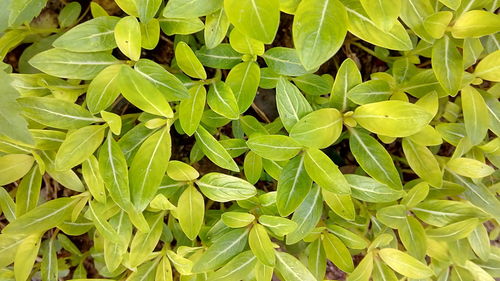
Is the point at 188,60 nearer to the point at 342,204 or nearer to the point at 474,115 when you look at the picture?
the point at 342,204

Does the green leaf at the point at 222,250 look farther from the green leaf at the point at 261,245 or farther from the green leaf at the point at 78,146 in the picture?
the green leaf at the point at 78,146

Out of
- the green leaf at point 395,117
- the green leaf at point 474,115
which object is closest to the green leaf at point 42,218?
Answer: the green leaf at point 395,117

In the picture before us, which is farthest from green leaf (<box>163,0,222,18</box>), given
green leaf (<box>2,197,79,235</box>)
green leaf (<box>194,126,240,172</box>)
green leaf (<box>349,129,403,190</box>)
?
green leaf (<box>2,197,79,235</box>)

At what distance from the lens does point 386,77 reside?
3.05 feet

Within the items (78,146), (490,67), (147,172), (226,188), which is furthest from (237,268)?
(490,67)

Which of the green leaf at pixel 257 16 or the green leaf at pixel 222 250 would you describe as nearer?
the green leaf at pixel 257 16

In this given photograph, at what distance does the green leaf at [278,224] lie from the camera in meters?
0.79

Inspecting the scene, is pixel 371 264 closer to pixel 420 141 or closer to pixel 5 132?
pixel 420 141

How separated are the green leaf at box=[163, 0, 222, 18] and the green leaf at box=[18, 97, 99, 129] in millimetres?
259

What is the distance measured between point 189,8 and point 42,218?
0.51 metres

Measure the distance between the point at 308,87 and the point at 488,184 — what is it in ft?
1.78

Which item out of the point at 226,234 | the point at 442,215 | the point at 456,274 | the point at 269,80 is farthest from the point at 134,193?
the point at 456,274

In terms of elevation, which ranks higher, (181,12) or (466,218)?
(181,12)

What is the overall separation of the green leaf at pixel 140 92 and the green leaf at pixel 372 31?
1.14 ft
